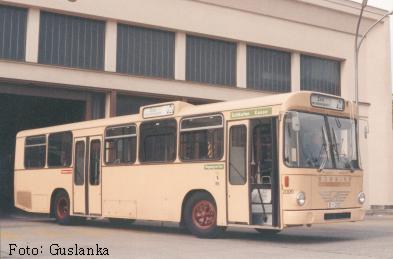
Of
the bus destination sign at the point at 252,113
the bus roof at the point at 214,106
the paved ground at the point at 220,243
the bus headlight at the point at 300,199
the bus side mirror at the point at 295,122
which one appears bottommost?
the paved ground at the point at 220,243

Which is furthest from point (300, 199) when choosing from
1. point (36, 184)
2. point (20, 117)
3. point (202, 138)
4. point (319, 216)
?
point (20, 117)

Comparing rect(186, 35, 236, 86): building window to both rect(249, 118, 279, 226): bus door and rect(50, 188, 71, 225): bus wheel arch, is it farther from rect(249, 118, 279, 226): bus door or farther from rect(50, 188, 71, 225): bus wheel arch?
rect(249, 118, 279, 226): bus door

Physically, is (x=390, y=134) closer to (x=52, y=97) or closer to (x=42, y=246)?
(x=52, y=97)

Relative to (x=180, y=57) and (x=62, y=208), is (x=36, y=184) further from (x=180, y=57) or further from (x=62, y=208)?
(x=180, y=57)

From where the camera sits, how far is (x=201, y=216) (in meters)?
14.4

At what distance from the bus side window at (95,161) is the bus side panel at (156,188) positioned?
0.40 meters

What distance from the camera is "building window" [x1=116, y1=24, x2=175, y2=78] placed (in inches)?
1022

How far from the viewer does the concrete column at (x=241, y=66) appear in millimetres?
28922

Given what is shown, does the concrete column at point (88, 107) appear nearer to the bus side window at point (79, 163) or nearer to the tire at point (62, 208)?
the tire at point (62, 208)

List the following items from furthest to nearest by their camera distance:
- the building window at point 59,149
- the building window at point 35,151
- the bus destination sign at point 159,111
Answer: the building window at point 35,151, the building window at point 59,149, the bus destination sign at point 159,111

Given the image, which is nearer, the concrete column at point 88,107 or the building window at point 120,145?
the building window at point 120,145

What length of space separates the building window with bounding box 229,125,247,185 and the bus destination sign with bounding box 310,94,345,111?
1.62m

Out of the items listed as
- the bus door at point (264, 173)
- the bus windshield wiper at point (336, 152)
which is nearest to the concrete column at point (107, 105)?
the bus door at point (264, 173)

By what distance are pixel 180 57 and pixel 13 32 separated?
23.7 feet
